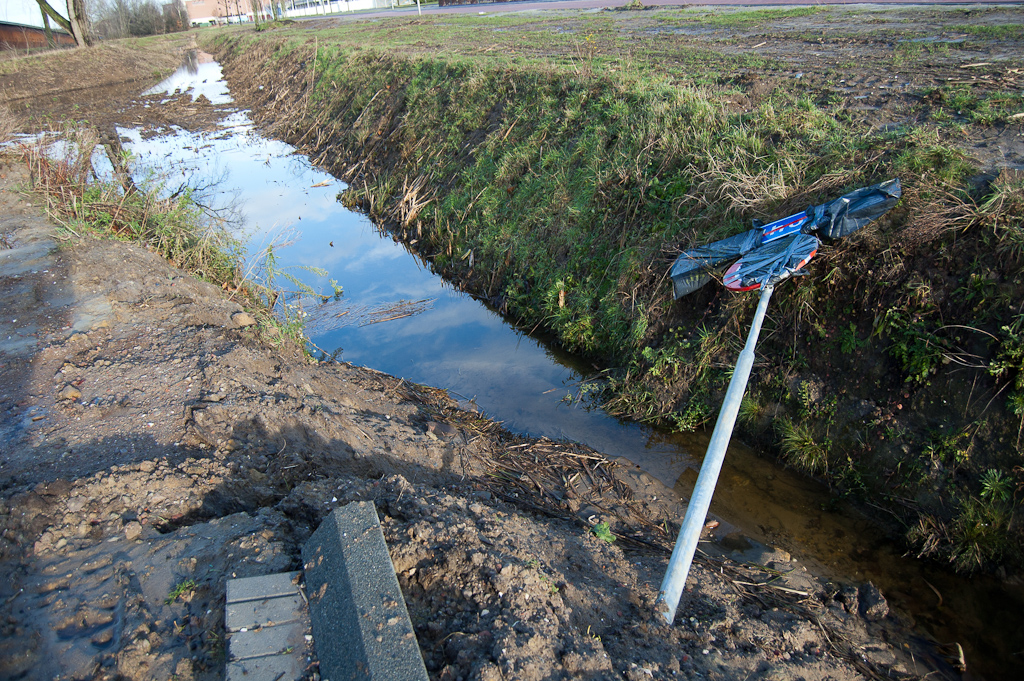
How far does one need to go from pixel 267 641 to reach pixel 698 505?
7.91 feet

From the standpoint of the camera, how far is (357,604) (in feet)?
8.03

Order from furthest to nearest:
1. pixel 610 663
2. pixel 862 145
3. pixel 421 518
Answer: pixel 862 145
pixel 421 518
pixel 610 663

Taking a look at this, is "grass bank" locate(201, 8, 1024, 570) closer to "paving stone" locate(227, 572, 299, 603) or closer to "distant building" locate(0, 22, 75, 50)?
"paving stone" locate(227, 572, 299, 603)

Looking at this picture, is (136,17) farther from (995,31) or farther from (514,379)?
(995,31)

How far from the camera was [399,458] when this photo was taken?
441 cm

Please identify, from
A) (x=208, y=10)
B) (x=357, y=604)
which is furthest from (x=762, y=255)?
(x=208, y=10)

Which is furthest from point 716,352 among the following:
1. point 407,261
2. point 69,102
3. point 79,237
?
point 69,102

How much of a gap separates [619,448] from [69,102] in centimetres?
2410

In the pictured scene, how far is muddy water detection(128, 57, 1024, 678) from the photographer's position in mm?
3844

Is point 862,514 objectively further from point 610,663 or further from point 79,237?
point 79,237

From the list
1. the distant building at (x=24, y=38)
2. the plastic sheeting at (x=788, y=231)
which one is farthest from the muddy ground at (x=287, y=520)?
the distant building at (x=24, y=38)

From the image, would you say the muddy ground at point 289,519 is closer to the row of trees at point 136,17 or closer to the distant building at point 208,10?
the row of trees at point 136,17

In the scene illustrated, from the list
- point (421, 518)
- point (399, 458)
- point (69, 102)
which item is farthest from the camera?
point (69, 102)

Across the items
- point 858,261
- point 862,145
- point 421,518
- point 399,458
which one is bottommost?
point 399,458
